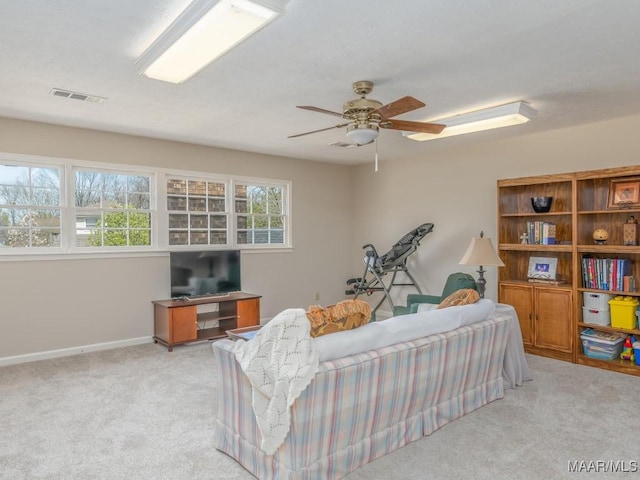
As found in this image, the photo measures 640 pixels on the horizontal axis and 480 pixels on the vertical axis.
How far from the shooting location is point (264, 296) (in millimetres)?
6180

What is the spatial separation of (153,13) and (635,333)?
4556mm

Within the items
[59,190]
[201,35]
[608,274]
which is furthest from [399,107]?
[59,190]

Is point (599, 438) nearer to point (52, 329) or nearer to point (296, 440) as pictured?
point (296, 440)

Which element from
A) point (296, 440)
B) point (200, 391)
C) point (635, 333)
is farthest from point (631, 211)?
point (200, 391)

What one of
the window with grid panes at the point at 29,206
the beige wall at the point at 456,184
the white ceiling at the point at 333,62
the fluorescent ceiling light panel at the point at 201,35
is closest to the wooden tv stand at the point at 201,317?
the window with grid panes at the point at 29,206

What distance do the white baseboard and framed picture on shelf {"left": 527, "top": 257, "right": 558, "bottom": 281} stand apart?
4.45 m

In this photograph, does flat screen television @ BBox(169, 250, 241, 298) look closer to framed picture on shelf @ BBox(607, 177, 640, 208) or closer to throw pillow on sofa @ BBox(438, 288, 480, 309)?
throw pillow on sofa @ BBox(438, 288, 480, 309)

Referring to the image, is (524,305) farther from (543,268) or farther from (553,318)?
(543,268)

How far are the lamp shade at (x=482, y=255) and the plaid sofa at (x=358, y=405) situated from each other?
152 centimetres

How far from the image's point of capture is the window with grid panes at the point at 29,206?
14.4 ft

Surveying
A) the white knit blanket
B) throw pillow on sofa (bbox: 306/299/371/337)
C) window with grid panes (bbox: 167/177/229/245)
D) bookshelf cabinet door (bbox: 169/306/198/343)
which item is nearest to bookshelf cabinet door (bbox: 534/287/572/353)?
throw pillow on sofa (bbox: 306/299/371/337)

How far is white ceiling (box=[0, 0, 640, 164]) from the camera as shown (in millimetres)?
2240

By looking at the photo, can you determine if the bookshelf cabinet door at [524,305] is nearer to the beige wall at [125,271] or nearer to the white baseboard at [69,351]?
the beige wall at [125,271]

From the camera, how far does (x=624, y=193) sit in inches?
165
